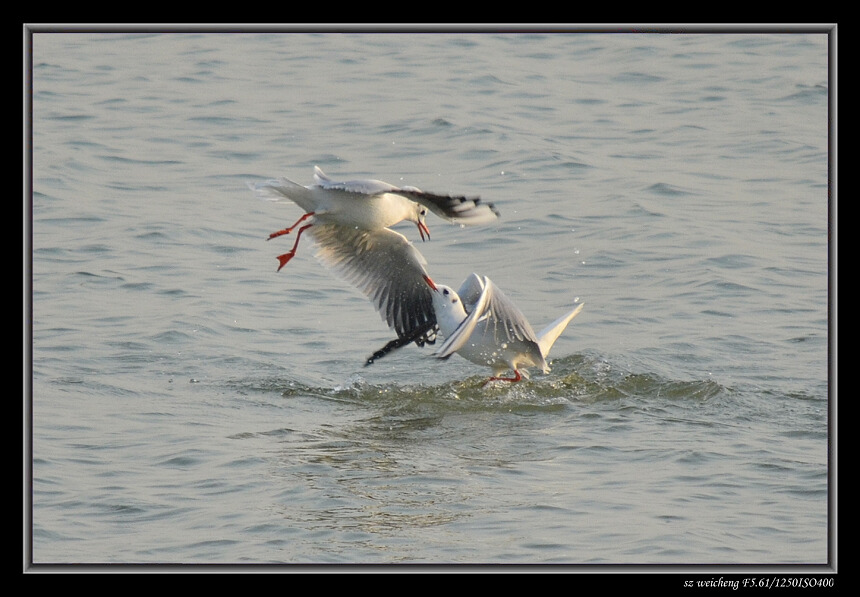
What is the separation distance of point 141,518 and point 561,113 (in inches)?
383

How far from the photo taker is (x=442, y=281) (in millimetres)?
9828

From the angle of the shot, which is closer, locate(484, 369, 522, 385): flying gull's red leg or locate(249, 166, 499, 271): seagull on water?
locate(249, 166, 499, 271): seagull on water

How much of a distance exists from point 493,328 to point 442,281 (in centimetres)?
216

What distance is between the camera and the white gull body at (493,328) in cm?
737

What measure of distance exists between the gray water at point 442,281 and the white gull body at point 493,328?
21 cm

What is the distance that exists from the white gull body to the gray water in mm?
205

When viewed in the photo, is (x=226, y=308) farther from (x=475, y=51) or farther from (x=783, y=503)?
(x=475, y=51)

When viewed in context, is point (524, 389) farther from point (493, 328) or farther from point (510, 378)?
point (493, 328)

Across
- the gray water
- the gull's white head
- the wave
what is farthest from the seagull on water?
the gray water

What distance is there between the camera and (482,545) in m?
5.37

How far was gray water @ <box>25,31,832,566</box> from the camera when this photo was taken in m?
5.71

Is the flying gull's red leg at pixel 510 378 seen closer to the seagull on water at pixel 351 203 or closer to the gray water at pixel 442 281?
the gray water at pixel 442 281

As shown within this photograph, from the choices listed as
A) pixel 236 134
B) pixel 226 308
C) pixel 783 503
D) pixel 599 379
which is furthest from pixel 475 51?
pixel 783 503

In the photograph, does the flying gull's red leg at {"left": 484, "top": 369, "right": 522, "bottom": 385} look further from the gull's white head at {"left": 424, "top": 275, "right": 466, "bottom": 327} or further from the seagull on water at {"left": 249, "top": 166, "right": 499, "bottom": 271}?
the seagull on water at {"left": 249, "top": 166, "right": 499, "bottom": 271}
